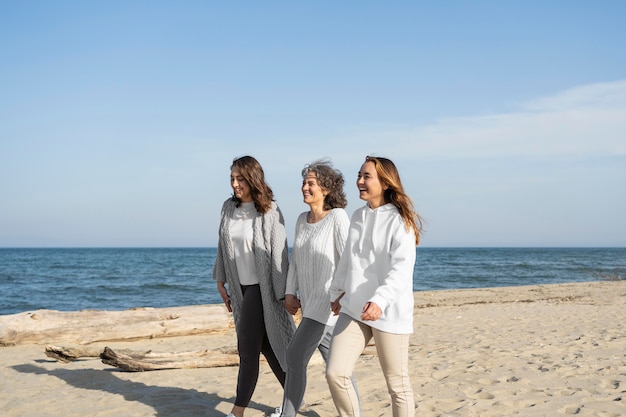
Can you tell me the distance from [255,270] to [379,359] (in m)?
1.38

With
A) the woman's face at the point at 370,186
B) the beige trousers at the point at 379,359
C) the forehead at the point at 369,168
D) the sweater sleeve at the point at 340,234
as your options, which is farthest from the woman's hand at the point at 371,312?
the sweater sleeve at the point at 340,234

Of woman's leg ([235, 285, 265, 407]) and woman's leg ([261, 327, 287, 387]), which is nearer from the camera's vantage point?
woman's leg ([235, 285, 265, 407])

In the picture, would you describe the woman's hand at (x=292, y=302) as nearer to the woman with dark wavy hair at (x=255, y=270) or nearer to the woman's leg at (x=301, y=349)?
the woman with dark wavy hair at (x=255, y=270)

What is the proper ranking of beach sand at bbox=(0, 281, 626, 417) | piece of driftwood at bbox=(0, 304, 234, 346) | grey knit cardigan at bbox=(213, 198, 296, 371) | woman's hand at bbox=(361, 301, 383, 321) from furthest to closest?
piece of driftwood at bbox=(0, 304, 234, 346) < beach sand at bbox=(0, 281, 626, 417) < grey knit cardigan at bbox=(213, 198, 296, 371) < woman's hand at bbox=(361, 301, 383, 321)

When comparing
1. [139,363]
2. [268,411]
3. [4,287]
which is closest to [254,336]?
[268,411]

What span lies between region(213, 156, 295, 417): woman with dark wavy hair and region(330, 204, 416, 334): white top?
874 millimetres

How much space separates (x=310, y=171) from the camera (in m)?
4.01

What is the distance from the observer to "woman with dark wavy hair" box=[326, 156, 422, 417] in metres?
3.16

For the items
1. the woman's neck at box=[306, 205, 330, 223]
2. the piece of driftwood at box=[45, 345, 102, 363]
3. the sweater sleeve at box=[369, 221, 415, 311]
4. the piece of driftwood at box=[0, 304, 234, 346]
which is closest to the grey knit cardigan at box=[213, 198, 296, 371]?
the woman's neck at box=[306, 205, 330, 223]

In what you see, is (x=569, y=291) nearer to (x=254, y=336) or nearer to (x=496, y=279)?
(x=496, y=279)

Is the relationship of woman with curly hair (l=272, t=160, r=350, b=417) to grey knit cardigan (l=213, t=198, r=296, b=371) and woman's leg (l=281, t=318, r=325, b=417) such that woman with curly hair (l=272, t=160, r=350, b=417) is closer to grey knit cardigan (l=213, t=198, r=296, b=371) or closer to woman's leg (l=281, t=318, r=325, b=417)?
woman's leg (l=281, t=318, r=325, b=417)

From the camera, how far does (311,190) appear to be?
13.0 feet

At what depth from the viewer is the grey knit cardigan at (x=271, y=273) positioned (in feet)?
13.8

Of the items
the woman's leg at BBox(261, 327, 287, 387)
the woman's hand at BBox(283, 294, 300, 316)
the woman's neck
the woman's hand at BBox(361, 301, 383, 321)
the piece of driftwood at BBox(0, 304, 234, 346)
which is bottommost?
the piece of driftwood at BBox(0, 304, 234, 346)
